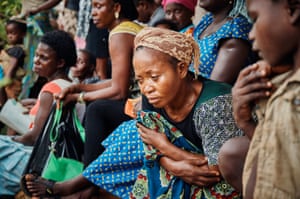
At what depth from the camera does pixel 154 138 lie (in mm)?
3049

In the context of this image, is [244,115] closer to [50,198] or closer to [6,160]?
→ [50,198]

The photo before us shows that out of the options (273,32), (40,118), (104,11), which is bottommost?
(40,118)

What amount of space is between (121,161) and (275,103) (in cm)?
180

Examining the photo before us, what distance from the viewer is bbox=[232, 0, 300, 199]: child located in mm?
1755

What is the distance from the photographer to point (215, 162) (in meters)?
2.80

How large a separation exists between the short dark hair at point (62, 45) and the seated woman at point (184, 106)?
200cm

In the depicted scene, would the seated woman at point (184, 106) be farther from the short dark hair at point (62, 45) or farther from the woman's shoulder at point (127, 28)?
the short dark hair at point (62, 45)

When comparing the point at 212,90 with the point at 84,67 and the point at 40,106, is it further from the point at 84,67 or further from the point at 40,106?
the point at 84,67

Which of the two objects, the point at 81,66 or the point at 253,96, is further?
the point at 81,66

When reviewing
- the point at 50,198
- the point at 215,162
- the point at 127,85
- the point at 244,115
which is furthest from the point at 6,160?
the point at 244,115

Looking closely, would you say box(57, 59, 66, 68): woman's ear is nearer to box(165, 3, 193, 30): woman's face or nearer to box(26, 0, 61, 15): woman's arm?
box(165, 3, 193, 30): woman's face

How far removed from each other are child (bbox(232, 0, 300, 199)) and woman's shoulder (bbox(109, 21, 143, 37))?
7.41 feet

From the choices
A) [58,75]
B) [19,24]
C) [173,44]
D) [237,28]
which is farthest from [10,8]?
[173,44]

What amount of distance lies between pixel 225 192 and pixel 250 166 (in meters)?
0.93
